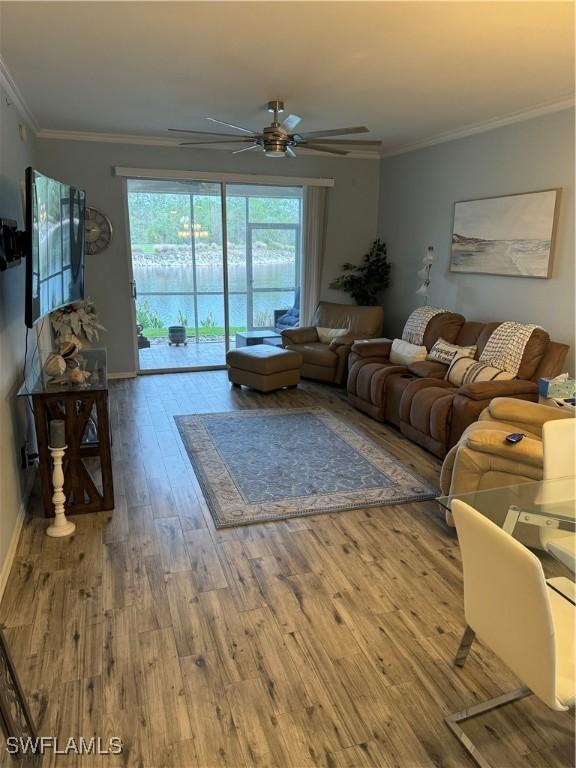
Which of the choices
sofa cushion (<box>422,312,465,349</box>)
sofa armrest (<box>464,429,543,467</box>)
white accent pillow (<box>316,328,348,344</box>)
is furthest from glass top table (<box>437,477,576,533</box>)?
white accent pillow (<box>316,328,348,344</box>)

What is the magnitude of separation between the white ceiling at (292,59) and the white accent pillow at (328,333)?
225 centimetres

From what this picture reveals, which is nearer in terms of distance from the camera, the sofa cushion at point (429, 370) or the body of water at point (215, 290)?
the sofa cushion at point (429, 370)

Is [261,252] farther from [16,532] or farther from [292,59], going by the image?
[16,532]

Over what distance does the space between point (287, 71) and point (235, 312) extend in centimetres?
366

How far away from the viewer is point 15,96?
3.84 metres

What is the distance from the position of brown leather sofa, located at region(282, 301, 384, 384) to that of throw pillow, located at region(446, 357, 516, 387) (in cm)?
154

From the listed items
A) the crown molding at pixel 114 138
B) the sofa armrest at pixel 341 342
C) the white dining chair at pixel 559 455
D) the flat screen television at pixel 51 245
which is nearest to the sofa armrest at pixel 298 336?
the sofa armrest at pixel 341 342

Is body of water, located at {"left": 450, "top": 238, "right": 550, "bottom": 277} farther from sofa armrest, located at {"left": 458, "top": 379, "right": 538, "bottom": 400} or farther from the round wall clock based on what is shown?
the round wall clock

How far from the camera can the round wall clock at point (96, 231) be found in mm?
5715

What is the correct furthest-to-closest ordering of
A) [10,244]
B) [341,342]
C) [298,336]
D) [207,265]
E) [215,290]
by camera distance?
1. [215,290]
2. [207,265]
3. [298,336]
4. [341,342]
5. [10,244]

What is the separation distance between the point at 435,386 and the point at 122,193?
160 inches

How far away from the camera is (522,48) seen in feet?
9.55

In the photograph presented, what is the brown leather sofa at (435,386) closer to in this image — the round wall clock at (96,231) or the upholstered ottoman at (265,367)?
the upholstered ottoman at (265,367)

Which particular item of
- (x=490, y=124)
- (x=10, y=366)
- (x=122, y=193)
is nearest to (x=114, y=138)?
(x=122, y=193)
